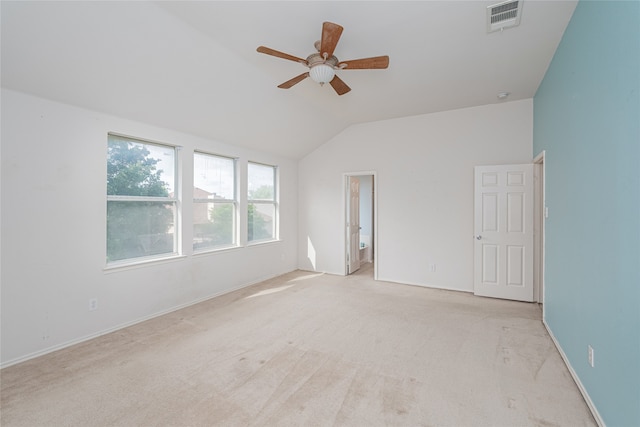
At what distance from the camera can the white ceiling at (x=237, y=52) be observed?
2236mm

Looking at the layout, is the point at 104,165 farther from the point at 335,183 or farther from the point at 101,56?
the point at 335,183

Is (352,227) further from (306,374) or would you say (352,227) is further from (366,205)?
(306,374)

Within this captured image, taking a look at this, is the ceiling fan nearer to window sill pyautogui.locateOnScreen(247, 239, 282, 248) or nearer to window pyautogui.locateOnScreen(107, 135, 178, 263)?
window pyautogui.locateOnScreen(107, 135, 178, 263)

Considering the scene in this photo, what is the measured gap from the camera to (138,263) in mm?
3330

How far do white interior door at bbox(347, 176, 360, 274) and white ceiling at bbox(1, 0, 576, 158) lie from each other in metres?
2.18

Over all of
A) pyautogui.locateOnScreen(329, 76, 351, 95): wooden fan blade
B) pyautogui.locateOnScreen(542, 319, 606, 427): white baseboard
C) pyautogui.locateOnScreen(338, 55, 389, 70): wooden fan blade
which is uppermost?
pyautogui.locateOnScreen(329, 76, 351, 95): wooden fan blade

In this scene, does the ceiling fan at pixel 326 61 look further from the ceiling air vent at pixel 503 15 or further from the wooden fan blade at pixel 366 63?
the ceiling air vent at pixel 503 15

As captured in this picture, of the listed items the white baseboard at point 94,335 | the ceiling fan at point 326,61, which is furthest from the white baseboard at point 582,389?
the white baseboard at point 94,335

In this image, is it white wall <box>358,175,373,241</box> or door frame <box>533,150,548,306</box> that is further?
white wall <box>358,175,373,241</box>

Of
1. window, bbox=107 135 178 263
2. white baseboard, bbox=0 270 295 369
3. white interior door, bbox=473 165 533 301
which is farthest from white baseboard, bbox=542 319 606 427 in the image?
window, bbox=107 135 178 263

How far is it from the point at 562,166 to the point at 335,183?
362 cm

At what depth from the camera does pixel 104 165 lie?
3018mm

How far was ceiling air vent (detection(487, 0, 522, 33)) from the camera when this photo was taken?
2281 millimetres

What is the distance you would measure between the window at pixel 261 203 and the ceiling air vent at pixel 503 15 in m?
3.89
